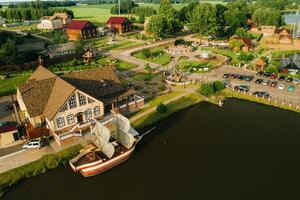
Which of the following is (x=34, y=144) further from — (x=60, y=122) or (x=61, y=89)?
(x=61, y=89)

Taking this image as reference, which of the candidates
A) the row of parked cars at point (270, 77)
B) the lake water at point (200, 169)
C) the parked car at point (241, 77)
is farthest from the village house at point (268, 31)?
the lake water at point (200, 169)

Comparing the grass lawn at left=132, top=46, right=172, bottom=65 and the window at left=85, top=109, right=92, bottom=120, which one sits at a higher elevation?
the grass lawn at left=132, top=46, right=172, bottom=65

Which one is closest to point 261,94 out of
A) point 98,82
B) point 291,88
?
point 291,88

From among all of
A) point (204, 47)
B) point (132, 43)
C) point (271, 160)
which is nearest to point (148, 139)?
point (271, 160)

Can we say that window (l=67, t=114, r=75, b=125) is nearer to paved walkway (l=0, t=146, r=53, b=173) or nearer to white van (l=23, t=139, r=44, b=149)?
paved walkway (l=0, t=146, r=53, b=173)

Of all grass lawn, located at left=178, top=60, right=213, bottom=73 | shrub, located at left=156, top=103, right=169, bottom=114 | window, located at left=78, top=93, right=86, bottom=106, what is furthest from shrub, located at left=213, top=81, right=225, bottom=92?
window, located at left=78, top=93, right=86, bottom=106
